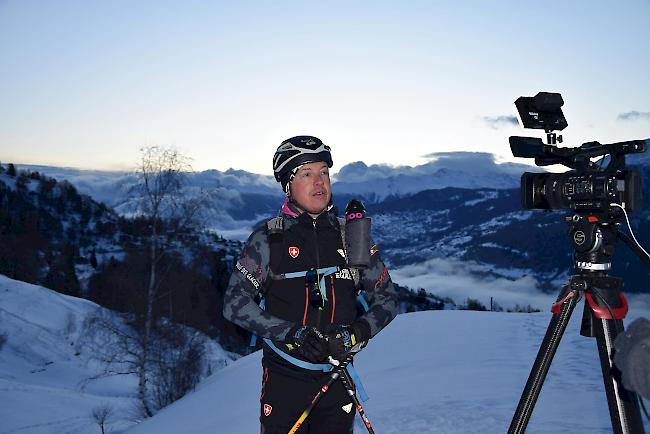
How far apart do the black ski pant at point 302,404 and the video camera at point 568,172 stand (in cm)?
146

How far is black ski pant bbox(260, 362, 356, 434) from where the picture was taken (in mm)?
2990

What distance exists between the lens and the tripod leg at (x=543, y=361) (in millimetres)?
2439

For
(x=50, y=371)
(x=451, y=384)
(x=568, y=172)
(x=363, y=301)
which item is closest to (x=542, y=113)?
(x=568, y=172)

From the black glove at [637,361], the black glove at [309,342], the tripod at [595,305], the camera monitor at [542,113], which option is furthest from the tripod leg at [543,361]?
the black glove at [309,342]

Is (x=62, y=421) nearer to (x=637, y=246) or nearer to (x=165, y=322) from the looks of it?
(x=165, y=322)

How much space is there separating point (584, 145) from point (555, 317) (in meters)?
0.81

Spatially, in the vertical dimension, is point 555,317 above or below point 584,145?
below

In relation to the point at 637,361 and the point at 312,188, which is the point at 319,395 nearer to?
the point at 312,188

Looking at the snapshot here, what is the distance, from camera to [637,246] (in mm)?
2410

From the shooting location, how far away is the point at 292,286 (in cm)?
308

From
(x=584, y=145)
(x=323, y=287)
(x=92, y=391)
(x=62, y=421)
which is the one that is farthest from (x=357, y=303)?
(x=92, y=391)

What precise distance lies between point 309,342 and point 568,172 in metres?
1.51

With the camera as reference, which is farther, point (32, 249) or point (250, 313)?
point (32, 249)

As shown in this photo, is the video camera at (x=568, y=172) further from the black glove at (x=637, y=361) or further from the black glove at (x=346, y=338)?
the black glove at (x=346, y=338)
